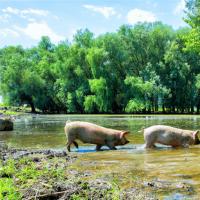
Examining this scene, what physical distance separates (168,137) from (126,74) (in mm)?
66441

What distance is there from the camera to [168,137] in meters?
17.4

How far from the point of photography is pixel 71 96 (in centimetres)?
8681

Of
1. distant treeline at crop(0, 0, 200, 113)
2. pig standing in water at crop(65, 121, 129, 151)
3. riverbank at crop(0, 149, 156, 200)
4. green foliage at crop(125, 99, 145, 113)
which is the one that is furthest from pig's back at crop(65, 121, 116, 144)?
green foliage at crop(125, 99, 145, 113)

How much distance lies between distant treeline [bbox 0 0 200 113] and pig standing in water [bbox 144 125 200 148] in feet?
179

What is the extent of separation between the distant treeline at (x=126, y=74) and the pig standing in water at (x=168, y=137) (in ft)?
179

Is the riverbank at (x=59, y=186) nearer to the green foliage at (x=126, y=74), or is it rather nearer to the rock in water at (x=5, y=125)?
the rock in water at (x=5, y=125)

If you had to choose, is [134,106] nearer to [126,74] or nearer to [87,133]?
[126,74]

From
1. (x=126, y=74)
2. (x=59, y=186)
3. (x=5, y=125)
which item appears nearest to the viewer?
(x=59, y=186)

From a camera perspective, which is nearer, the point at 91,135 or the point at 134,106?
the point at 91,135

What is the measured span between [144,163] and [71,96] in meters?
74.7

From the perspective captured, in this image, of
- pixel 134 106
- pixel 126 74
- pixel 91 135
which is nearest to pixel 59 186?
pixel 91 135

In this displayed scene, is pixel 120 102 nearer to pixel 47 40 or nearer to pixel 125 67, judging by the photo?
pixel 125 67

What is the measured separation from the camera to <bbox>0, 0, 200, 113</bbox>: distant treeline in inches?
3024

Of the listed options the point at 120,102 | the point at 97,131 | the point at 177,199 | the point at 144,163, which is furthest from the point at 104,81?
the point at 177,199
